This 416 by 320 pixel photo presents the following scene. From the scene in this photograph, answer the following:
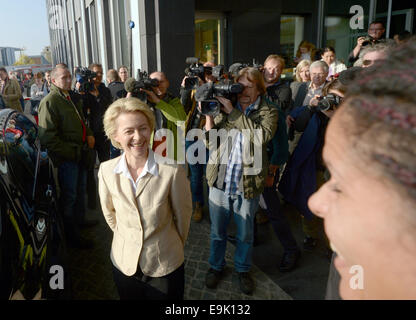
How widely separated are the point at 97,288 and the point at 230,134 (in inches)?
78.1

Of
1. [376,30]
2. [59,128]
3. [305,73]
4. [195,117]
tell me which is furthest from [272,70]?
[59,128]

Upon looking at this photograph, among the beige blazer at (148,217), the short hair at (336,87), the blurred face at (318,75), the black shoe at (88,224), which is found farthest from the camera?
the black shoe at (88,224)

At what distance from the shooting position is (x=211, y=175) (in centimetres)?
312

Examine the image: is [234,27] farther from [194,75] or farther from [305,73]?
[194,75]

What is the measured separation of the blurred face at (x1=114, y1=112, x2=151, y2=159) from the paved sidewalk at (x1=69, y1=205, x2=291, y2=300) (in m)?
1.58

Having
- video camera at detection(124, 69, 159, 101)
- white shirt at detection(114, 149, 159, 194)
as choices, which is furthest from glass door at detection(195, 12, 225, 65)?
white shirt at detection(114, 149, 159, 194)

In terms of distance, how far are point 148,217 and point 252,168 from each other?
1.22 meters

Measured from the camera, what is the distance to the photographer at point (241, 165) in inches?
115

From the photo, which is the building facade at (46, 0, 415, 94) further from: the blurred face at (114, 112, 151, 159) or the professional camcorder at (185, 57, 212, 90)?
the blurred face at (114, 112, 151, 159)

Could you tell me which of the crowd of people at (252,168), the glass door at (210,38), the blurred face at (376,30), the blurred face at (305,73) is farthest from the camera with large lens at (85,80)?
the glass door at (210,38)

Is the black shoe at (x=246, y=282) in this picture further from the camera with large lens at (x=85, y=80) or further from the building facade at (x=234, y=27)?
the building facade at (x=234, y=27)

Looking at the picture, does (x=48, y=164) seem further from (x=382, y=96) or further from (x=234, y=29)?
(x=234, y=29)

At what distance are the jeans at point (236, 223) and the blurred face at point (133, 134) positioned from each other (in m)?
1.11
